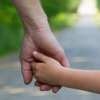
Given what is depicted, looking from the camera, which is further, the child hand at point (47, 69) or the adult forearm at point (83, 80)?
the child hand at point (47, 69)

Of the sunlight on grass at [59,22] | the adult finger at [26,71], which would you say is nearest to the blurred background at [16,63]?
the adult finger at [26,71]

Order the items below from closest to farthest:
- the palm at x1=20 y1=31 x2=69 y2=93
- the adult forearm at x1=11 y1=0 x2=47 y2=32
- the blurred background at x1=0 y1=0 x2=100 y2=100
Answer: the adult forearm at x1=11 y1=0 x2=47 y2=32 → the palm at x1=20 y1=31 x2=69 y2=93 → the blurred background at x1=0 y1=0 x2=100 y2=100

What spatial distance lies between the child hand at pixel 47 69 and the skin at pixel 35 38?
64mm

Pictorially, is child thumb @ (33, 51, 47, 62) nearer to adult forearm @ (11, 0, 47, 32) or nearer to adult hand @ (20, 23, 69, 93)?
adult hand @ (20, 23, 69, 93)

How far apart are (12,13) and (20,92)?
141 inches

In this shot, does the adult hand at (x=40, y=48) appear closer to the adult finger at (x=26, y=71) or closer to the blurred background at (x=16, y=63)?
the adult finger at (x=26, y=71)

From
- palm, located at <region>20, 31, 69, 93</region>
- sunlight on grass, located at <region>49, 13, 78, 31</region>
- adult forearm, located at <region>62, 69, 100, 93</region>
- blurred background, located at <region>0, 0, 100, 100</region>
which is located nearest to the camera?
adult forearm, located at <region>62, 69, 100, 93</region>

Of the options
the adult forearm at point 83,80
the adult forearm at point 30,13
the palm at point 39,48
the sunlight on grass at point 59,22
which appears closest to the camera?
the adult forearm at point 83,80

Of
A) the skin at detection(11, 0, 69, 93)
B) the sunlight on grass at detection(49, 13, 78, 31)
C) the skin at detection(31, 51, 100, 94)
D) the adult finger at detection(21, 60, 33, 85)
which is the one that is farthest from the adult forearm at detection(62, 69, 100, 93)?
the sunlight on grass at detection(49, 13, 78, 31)

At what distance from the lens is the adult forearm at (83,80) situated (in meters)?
1.48

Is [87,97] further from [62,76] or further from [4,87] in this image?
[62,76]

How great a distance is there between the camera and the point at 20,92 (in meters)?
3.92

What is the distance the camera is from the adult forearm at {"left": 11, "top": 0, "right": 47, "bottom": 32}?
165 cm

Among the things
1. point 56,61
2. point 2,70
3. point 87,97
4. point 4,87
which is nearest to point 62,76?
point 56,61
